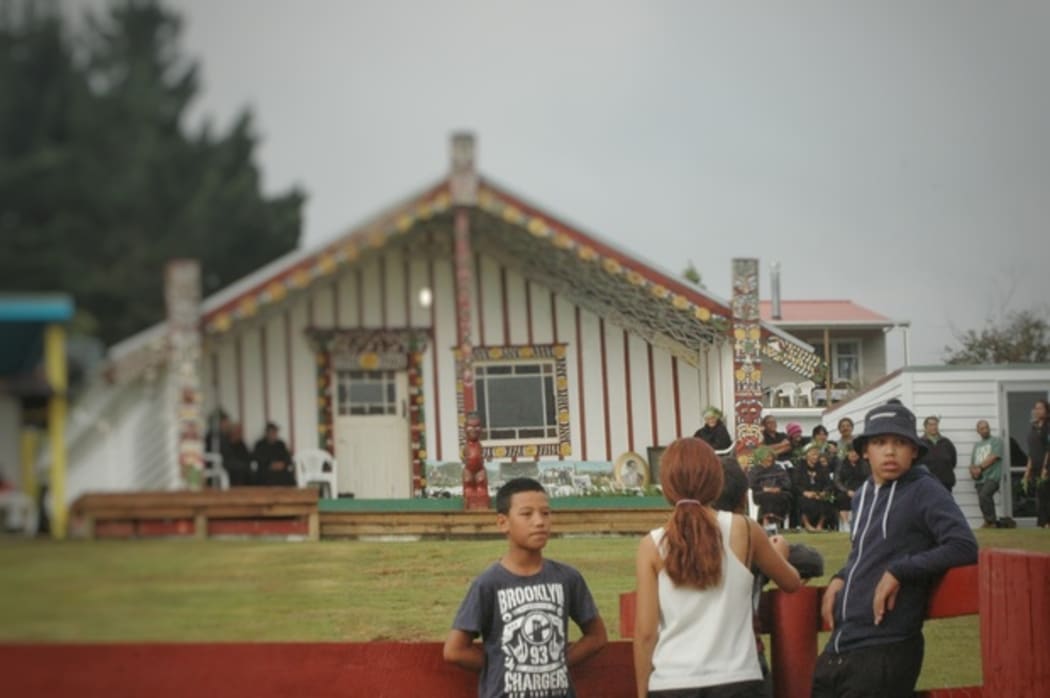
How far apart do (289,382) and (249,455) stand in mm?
238

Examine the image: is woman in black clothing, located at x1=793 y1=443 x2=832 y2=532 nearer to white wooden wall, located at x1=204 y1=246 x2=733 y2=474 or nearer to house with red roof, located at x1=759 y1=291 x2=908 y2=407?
house with red roof, located at x1=759 y1=291 x2=908 y2=407

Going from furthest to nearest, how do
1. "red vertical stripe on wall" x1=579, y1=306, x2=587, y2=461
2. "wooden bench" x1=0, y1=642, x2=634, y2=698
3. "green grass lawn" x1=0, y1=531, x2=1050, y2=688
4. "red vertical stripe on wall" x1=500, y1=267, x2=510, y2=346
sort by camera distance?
"red vertical stripe on wall" x1=579, y1=306, x2=587, y2=461 < "red vertical stripe on wall" x1=500, y1=267, x2=510, y2=346 < "wooden bench" x1=0, y1=642, x2=634, y2=698 < "green grass lawn" x1=0, y1=531, x2=1050, y2=688

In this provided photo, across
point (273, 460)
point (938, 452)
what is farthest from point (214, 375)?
point (938, 452)

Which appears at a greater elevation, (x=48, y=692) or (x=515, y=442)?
(x=515, y=442)

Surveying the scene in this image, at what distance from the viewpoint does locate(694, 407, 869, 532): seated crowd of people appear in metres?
5.86

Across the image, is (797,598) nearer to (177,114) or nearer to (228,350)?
(228,350)

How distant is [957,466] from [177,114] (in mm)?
2904

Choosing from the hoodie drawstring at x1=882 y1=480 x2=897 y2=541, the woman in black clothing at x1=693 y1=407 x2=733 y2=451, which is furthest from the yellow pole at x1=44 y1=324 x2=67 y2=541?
the hoodie drawstring at x1=882 y1=480 x2=897 y2=541

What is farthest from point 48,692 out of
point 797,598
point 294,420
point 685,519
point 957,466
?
point 957,466

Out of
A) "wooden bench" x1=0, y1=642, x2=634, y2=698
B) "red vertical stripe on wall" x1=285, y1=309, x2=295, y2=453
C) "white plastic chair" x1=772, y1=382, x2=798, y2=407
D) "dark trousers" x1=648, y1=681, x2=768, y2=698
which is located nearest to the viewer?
"wooden bench" x1=0, y1=642, x2=634, y2=698

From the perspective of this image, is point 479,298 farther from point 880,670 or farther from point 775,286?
point 880,670

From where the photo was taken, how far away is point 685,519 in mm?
5242

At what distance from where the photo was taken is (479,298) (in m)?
5.29

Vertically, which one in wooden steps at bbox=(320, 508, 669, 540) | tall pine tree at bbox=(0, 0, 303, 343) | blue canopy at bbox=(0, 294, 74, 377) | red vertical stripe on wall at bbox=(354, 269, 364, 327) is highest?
tall pine tree at bbox=(0, 0, 303, 343)
